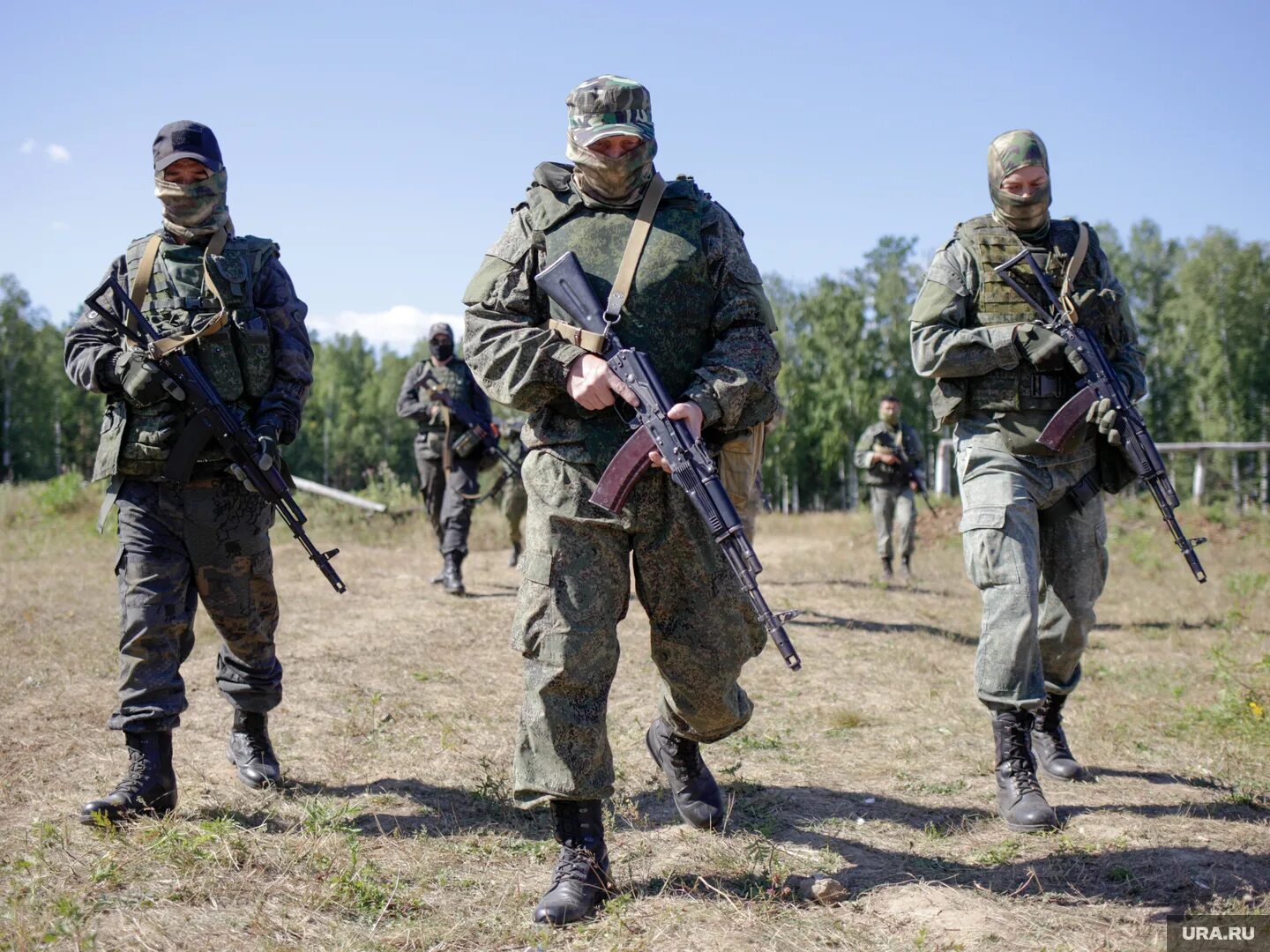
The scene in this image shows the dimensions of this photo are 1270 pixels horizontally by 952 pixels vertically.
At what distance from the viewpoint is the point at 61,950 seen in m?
2.80

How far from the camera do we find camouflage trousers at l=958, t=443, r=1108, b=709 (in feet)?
13.2

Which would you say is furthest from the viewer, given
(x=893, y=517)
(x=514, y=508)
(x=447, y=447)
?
(x=893, y=517)

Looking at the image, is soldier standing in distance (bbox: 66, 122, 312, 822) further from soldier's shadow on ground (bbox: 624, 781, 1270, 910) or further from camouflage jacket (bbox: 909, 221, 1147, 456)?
camouflage jacket (bbox: 909, 221, 1147, 456)

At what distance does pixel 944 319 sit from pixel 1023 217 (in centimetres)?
57

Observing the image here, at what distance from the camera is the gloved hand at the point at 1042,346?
13.9ft

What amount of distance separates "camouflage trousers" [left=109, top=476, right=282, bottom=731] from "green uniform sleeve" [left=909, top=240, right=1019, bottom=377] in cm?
275

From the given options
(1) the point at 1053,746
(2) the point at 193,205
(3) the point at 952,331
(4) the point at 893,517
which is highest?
(2) the point at 193,205

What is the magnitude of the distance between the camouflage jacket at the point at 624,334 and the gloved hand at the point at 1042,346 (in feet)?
4.22

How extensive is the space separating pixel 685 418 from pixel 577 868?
138cm

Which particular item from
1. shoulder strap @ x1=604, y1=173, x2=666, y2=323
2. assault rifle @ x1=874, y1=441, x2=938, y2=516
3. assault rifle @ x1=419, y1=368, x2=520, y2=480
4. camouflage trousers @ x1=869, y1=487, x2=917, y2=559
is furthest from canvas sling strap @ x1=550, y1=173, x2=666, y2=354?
camouflage trousers @ x1=869, y1=487, x2=917, y2=559

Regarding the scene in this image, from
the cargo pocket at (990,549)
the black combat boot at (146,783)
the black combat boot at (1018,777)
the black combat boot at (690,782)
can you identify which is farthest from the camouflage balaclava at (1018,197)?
the black combat boot at (146,783)

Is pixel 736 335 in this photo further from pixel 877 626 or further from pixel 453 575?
pixel 453 575

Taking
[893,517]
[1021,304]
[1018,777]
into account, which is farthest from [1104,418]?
[893,517]

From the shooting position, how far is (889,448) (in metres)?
12.0
